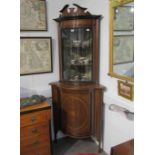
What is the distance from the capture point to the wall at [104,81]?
211 cm

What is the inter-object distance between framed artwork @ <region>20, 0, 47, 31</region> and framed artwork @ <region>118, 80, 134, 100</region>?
49.5 inches

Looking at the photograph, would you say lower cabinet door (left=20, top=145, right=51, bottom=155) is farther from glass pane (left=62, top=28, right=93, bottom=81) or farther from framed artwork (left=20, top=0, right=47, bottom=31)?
framed artwork (left=20, top=0, right=47, bottom=31)

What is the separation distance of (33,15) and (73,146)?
1869 millimetres

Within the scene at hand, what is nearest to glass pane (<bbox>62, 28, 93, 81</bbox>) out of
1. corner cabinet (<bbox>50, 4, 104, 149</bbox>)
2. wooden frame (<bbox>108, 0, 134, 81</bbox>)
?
corner cabinet (<bbox>50, 4, 104, 149</bbox>)

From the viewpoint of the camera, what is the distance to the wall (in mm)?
2105

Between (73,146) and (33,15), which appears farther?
(73,146)

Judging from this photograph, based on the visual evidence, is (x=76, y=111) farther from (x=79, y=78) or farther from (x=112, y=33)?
(x=112, y=33)

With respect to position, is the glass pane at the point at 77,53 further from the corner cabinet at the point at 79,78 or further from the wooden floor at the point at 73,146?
the wooden floor at the point at 73,146

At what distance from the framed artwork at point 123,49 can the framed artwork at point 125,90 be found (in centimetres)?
23

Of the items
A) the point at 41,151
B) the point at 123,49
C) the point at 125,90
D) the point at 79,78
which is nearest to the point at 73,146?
the point at 41,151

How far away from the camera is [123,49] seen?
1.94m

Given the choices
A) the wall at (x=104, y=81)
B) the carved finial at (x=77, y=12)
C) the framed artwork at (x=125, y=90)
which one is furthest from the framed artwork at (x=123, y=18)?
the framed artwork at (x=125, y=90)
